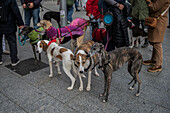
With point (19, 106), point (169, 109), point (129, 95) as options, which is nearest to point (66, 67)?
point (19, 106)

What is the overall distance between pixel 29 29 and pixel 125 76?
10.3ft

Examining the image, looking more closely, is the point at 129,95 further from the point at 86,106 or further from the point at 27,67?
the point at 27,67

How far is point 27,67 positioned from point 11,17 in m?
1.58

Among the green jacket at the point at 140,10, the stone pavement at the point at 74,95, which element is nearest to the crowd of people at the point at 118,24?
the stone pavement at the point at 74,95

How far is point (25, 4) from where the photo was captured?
6.48m

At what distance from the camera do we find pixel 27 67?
199 inches

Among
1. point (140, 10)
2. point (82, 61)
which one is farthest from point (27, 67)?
point (140, 10)

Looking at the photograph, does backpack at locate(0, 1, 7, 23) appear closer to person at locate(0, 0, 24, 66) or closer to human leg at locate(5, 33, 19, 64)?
person at locate(0, 0, 24, 66)

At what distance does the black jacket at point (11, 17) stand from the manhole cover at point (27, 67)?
1.10 m

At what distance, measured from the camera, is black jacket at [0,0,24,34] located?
15.2 feet

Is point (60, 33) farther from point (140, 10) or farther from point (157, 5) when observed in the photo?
point (140, 10)

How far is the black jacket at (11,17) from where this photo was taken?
4633mm

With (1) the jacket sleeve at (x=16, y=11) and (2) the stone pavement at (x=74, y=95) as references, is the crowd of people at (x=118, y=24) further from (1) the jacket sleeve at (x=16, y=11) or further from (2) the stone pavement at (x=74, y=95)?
(2) the stone pavement at (x=74, y=95)

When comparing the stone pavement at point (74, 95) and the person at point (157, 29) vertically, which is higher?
the person at point (157, 29)
